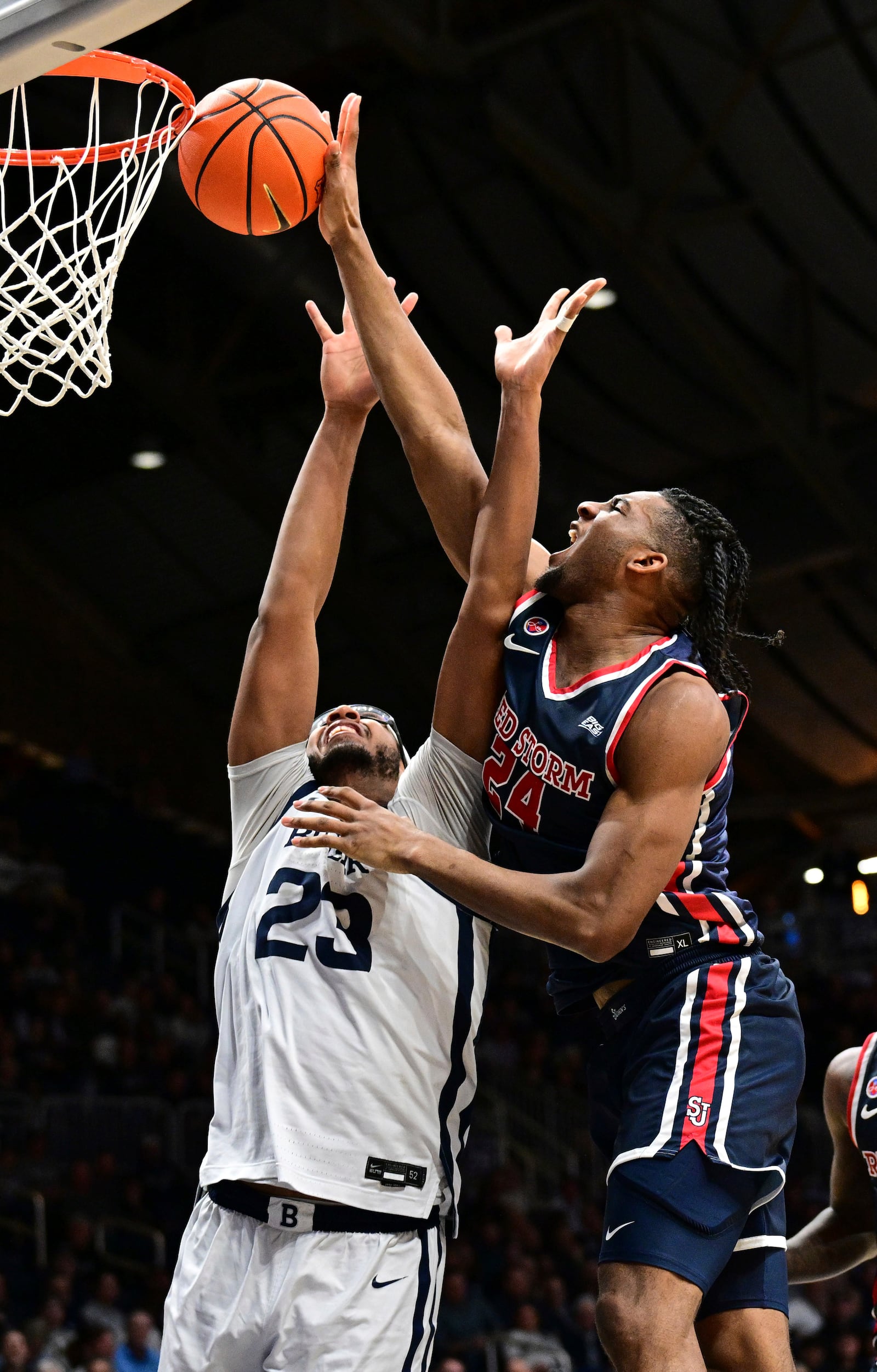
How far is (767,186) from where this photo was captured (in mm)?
13484

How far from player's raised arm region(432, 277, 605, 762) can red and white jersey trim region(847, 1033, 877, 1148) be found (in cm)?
134

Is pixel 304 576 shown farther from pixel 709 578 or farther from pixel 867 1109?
pixel 867 1109

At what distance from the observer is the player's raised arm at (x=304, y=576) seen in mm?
3721

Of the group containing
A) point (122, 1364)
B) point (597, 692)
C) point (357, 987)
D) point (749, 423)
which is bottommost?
point (122, 1364)

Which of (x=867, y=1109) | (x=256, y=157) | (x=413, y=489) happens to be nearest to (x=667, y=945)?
(x=867, y=1109)

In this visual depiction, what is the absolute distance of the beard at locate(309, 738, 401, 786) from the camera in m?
3.53

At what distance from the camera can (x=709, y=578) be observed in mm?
3252

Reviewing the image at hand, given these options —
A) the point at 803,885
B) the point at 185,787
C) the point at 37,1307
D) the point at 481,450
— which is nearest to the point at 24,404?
the point at 481,450

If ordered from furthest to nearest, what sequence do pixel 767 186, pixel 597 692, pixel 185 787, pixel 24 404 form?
pixel 185 787 → pixel 24 404 → pixel 767 186 → pixel 597 692

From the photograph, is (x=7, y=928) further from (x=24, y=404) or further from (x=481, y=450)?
(x=481, y=450)

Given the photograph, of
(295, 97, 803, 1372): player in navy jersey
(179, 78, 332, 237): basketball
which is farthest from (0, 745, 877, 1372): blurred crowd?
(179, 78, 332, 237): basketball

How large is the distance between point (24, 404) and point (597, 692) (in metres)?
12.7

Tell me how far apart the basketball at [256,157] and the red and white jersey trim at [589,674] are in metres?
1.29

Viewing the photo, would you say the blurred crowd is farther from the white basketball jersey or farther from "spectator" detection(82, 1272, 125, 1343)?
the white basketball jersey
